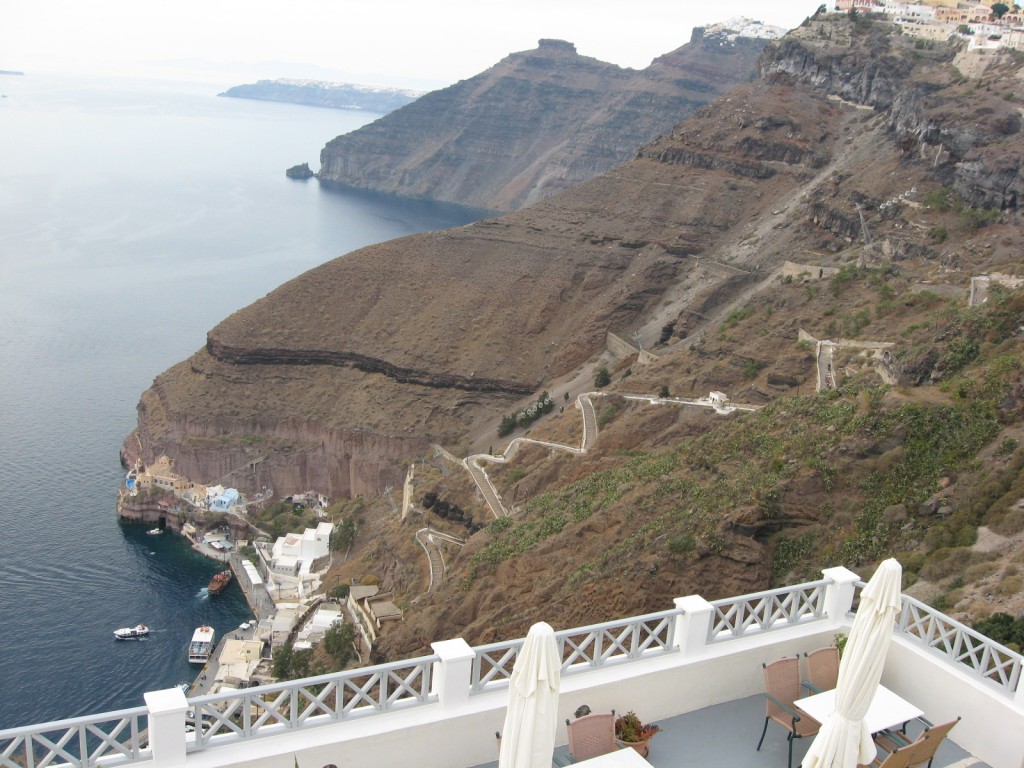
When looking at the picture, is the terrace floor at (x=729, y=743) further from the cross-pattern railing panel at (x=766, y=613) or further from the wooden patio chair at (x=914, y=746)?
the cross-pattern railing panel at (x=766, y=613)

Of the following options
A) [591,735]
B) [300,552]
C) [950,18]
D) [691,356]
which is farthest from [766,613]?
[950,18]

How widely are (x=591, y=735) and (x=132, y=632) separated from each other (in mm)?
39547

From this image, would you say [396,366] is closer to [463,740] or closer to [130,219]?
[463,740]

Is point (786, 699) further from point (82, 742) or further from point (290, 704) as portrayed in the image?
point (82, 742)

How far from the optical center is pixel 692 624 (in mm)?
9992

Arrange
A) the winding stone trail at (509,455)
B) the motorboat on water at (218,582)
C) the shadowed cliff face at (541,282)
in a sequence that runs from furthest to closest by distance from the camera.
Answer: the shadowed cliff face at (541,282), the motorboat on water at (218,582), the winding stone trail at (509,455)

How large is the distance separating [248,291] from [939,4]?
69046 millimetres

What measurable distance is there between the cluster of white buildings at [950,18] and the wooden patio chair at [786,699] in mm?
70985

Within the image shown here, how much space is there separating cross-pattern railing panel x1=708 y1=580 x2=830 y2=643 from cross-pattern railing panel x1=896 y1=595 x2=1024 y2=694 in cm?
87

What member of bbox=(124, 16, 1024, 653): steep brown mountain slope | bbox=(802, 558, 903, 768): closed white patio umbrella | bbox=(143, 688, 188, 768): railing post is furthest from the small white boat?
bbox=(802, 558, 903, 768): closed white patio umbrella

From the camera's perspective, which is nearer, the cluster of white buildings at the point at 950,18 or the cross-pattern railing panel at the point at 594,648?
the cross-pattern railing panel at the point at 594,648

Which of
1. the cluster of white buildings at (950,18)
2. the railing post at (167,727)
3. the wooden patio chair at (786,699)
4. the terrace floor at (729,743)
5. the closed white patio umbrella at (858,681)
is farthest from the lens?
the cluster of white buildings at (950,18)

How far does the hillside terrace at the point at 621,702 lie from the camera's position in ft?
26.5

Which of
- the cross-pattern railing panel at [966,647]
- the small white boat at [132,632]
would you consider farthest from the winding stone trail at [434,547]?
the cross-pattern railing panel at [966,647]
